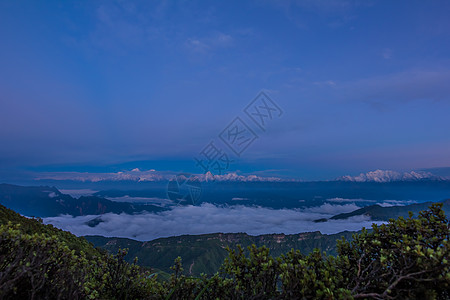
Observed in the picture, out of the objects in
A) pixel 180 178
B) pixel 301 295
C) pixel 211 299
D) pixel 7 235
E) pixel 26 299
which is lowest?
pixel 211 299

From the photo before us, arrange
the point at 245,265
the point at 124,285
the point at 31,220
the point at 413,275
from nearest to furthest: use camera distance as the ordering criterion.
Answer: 1. the point at 413,275
2. the point at 245,265
3. the point at 124,285
4. the point at 31,220

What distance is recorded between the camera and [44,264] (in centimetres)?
392

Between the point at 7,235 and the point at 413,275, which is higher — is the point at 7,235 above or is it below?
above

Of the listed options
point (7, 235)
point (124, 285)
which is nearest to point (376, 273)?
point (124, 285)

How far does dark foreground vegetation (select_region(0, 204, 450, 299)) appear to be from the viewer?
3.09 meters

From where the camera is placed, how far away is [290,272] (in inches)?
141

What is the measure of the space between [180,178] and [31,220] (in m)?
14.6

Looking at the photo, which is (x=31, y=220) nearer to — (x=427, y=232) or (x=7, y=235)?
(x=7, y=235)

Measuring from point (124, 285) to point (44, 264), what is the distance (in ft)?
5.56

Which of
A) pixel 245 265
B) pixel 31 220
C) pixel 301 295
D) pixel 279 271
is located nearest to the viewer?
pixel 301 295

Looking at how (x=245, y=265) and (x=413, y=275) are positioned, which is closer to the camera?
(x=413, y=275)

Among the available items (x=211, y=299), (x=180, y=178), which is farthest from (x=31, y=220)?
(x=211, y=299)

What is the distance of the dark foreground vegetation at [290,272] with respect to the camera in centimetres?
309

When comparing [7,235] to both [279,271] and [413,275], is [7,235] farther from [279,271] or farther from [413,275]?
[413,275]
